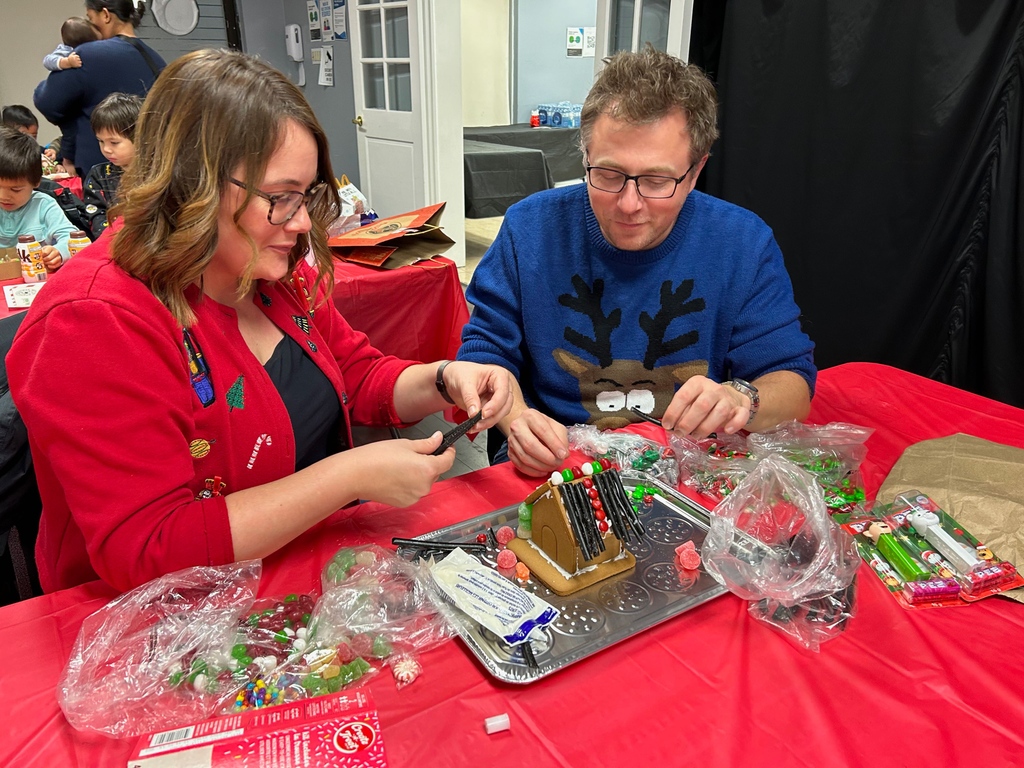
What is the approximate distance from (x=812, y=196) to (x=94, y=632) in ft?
9.67

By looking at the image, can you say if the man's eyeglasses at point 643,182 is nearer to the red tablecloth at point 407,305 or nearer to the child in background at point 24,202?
the red tablecloth at point 407,305

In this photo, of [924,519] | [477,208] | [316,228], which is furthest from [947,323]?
[477,208]

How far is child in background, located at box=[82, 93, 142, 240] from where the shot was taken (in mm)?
3158

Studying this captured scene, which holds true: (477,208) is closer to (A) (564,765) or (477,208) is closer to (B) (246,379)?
(B) (246,379)

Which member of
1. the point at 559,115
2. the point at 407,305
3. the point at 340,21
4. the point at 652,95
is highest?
the point at 340,21

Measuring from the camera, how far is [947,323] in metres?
2.64

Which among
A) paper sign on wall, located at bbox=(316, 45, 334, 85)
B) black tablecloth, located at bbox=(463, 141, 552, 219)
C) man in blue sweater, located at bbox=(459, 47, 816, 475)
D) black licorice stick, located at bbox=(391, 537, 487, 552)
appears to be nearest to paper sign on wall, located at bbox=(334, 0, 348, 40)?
paper sign on wall, located at bbox=(316, 45, 334, 85)

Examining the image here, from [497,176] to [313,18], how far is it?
6.90ft

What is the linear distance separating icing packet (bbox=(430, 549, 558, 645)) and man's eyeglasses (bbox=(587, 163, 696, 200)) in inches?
34.0

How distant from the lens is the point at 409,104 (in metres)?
5.11

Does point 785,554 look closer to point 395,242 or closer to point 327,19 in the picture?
point 395,242

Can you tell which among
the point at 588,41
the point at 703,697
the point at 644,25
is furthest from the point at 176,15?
the point at 703,697

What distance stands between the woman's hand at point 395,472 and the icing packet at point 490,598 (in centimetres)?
13

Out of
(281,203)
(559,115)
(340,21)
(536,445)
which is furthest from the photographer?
(559,115)
